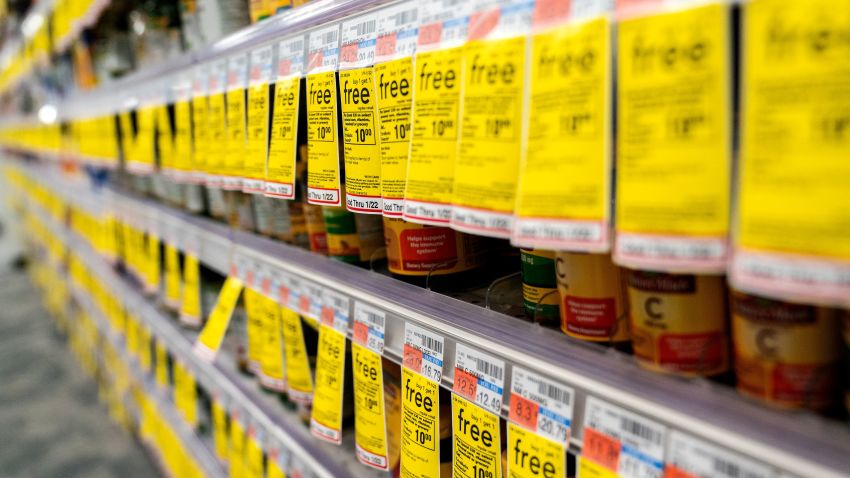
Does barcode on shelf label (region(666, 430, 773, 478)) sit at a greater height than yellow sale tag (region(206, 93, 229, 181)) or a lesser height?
lesser

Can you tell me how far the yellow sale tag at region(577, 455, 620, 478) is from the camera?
62 cm

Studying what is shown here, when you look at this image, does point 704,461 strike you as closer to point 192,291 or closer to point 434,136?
point 434,136

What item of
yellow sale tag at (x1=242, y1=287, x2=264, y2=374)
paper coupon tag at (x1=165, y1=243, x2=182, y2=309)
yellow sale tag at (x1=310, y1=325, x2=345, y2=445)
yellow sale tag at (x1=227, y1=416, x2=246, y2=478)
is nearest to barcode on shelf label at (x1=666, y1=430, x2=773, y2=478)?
yellow sale tag at (x1=310, y1=325, x2=345, y2=445)

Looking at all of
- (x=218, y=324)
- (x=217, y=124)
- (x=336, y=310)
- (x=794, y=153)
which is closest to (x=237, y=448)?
(x=218, y=324)

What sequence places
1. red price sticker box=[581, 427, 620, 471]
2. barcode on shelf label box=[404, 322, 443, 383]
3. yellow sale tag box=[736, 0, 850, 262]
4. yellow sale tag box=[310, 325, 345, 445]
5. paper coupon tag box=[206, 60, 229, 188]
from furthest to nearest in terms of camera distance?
paper coupon tag box=[206, 60, 229, 188] < yellow sale tag box=[310, 325, 345, 445] < barcode on shelf label box=[404, 322, 443, 383] < red price sticker box=[581, 427, 620, 471] < yellow sale tag box=[736, 0, 850, 262]

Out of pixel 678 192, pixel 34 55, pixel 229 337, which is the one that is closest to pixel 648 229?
pixel 678 192

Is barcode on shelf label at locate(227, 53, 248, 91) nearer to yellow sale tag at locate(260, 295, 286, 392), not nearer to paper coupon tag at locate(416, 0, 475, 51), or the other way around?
yellow sale tag at locate(260, 295, 286, 392)

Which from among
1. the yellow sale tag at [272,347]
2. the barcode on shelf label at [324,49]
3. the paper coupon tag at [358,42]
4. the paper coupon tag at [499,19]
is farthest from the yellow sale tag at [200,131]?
the paper coupon tag at [499,19]

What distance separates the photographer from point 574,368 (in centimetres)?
67

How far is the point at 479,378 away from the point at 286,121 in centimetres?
59

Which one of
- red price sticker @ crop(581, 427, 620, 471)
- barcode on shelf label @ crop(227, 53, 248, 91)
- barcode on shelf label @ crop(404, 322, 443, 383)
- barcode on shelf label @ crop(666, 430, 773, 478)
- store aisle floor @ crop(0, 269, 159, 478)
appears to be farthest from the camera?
store aisle floor @ crop(0, 269, 159, 478)

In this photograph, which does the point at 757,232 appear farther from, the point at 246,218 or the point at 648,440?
the point at 246,218

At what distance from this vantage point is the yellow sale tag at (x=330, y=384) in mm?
1117

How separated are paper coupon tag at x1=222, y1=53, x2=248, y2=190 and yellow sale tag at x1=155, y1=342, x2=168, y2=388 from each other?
4.09 ft
